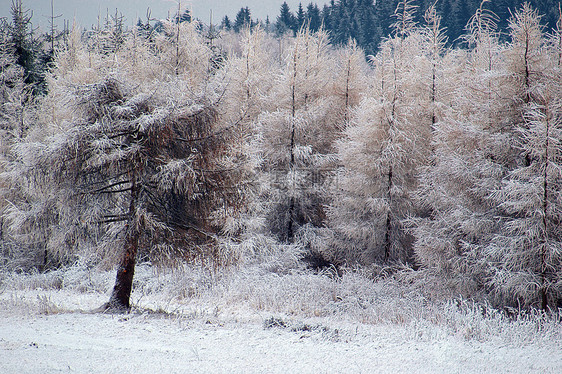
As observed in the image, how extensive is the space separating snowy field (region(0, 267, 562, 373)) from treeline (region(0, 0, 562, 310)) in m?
1.42

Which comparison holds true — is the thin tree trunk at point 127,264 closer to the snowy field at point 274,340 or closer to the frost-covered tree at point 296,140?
the snowy field at point 274,340

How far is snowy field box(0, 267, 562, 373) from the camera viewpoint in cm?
469

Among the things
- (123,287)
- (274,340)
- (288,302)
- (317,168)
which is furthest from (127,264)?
(317,168)

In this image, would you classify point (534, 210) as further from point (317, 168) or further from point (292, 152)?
point (292, 152)

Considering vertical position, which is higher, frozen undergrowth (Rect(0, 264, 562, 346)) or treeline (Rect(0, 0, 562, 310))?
treeline (Rect(0, 0, 562, 310))

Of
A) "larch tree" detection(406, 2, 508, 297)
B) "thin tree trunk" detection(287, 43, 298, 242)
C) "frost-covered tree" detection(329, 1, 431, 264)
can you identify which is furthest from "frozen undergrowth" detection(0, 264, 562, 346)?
"thin tree trunk" detection(287, 43, 298, 242)

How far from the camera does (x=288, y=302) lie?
9.37 metres

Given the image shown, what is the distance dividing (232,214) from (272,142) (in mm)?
8157

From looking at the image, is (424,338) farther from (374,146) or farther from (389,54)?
(389,54)

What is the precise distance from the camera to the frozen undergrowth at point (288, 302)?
21.2 feet

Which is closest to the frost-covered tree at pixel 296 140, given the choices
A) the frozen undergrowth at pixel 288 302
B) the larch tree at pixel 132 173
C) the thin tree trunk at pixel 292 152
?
the thin tree trunk at pixel 292 152

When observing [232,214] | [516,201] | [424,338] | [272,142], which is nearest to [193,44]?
[272,142]

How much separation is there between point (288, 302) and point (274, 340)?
361 cm

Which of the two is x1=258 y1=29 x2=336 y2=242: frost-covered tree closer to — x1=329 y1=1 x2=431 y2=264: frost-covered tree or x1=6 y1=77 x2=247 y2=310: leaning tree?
x1=329 y1=1 x2=431 y2=264: frost-covered tree
